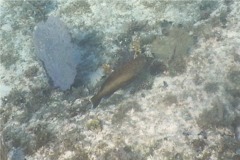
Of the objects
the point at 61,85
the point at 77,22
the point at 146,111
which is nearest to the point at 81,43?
the point at 77,22

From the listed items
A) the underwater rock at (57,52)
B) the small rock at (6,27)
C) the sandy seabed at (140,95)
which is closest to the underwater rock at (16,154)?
the sandy seabed at (140,95)

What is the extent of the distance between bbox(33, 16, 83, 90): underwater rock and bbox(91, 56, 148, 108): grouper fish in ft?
2.93

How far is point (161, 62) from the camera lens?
7.12 meters

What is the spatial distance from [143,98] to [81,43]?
8.25 feet

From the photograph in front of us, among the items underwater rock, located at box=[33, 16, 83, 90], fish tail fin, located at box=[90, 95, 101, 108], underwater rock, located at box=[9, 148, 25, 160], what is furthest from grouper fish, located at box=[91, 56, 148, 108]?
underwater rock, located at box=[9, 148, 25, 160]

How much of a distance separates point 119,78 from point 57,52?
5.83 ft

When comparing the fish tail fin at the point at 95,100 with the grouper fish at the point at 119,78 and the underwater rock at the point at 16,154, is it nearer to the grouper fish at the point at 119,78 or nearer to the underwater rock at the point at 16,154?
the grouper fish at the point at 119,78

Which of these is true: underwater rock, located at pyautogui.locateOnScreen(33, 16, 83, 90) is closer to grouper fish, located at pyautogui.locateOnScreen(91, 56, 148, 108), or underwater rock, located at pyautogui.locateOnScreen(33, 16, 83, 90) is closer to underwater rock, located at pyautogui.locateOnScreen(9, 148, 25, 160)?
grouper fish, located at pyautogui.locateOnScreen(91, 56, 148, 108)

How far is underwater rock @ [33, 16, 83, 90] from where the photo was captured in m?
7.06

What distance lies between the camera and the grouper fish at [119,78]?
6441 millimetres

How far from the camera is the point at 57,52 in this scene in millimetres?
7414

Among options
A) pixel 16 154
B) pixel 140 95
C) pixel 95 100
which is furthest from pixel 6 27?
pixel 140 95

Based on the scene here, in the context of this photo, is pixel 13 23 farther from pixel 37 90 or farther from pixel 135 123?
pixel 135 123

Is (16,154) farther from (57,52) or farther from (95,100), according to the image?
(57,52)
